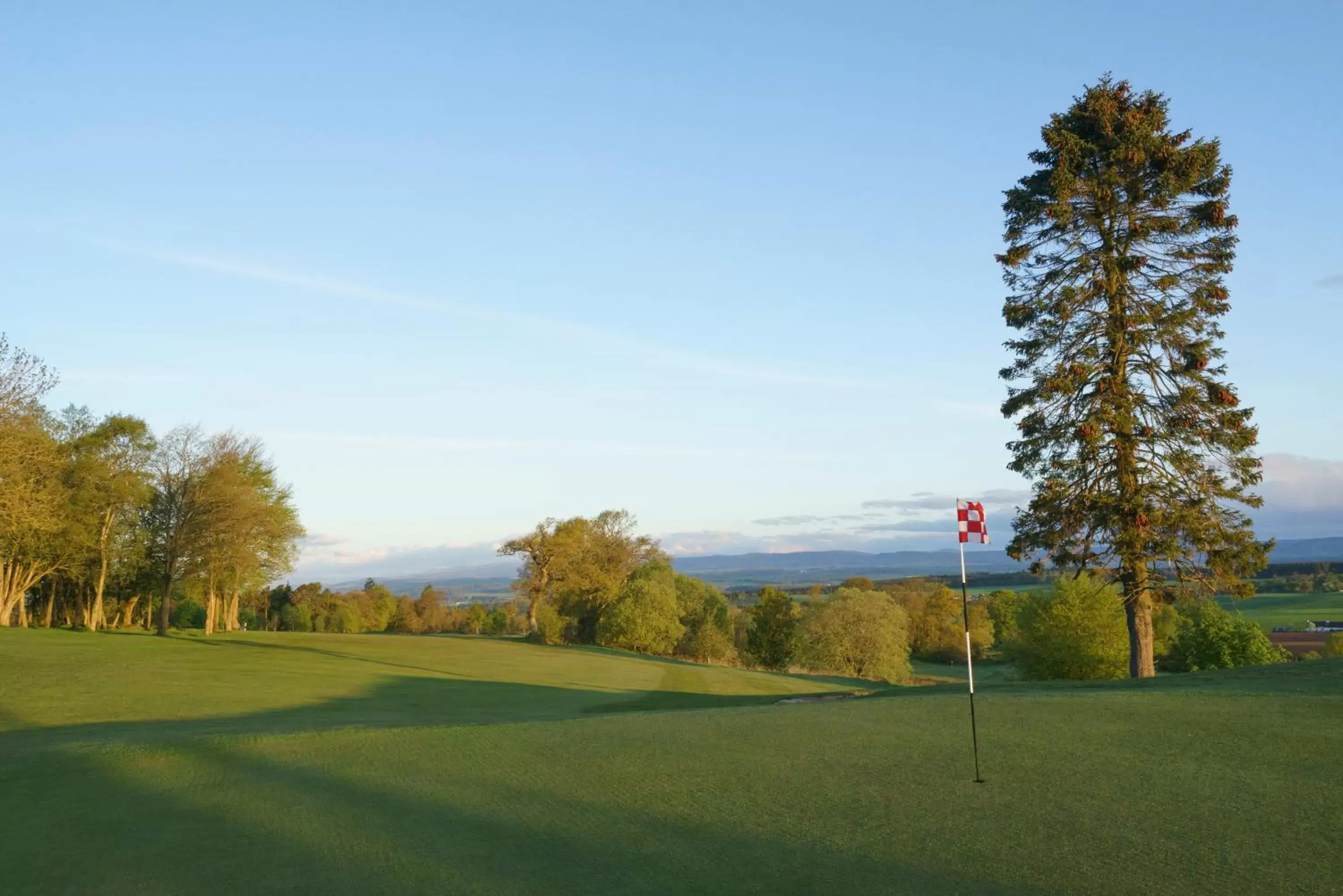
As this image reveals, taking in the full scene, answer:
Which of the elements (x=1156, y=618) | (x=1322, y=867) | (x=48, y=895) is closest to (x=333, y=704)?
(x=48, y=895)

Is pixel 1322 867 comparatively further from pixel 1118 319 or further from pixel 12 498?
pixel 12 498

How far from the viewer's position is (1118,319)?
27.1 metres

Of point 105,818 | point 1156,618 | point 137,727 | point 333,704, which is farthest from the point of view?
point 1156,618

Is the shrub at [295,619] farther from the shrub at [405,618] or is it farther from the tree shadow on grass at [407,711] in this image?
the tree shadow on grass at [407,711]

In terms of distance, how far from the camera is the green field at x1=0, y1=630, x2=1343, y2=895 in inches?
292

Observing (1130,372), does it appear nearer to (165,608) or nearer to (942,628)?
(165,608)

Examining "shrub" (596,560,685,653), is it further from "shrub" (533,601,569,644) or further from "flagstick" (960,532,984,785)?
"flagstick" (960,532,984,785)

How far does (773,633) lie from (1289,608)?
75.8 m

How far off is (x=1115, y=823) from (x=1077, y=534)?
2067 cm

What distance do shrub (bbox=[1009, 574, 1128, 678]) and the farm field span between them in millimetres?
49805

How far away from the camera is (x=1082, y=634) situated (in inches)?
2106

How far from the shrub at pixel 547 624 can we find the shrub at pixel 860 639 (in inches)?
851

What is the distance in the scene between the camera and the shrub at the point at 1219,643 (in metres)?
52.6

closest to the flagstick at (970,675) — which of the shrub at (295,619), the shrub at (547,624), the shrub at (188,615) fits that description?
the shrub at (547,624)
